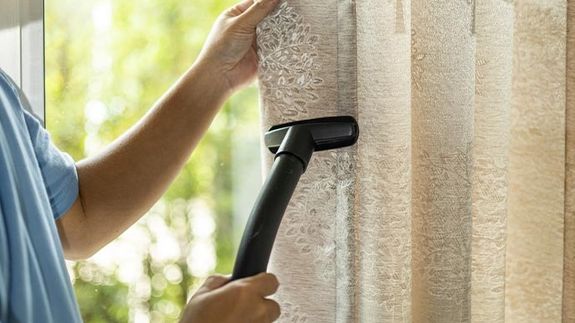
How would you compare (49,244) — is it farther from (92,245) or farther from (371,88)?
(371,88)

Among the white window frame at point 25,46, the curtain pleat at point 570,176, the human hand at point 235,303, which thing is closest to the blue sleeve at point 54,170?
the white window frame at point 25,46

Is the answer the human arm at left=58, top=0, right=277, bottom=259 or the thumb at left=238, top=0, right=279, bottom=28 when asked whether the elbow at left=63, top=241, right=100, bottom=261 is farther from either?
the thumb at left=238, top=0, right=279, bottom=28

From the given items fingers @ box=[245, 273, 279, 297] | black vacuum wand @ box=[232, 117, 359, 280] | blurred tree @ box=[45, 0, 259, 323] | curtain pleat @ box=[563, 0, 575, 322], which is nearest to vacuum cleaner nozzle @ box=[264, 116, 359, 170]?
black vacuum wand @ box=[232, 117, 359, 280]

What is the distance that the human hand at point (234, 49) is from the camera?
102 cm

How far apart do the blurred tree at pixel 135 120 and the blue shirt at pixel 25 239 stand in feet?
0.83

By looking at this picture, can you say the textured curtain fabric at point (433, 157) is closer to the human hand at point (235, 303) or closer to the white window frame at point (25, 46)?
the human hand at point (235, 303)

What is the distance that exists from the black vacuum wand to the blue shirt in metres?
0.23

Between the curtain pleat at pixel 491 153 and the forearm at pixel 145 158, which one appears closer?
the curtain pleat at pixel 491 153

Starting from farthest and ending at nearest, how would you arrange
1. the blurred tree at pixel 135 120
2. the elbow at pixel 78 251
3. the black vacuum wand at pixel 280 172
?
1. the blurred tree at pixel 135 120
2. the elbow at pixel 78 251
3. the black vacuum wand at pixel 280 172

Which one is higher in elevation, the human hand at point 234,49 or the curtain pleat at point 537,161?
the human hand at point 234,49

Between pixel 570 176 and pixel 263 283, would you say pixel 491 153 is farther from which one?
pixel 263 283

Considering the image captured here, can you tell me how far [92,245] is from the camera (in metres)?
1.10

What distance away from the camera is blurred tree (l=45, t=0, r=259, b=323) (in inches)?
47.9

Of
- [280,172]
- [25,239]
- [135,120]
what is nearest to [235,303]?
[280,172]
